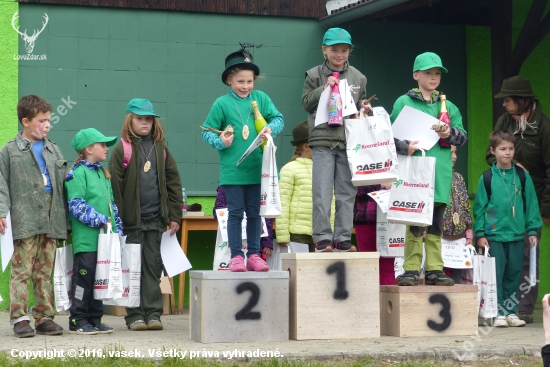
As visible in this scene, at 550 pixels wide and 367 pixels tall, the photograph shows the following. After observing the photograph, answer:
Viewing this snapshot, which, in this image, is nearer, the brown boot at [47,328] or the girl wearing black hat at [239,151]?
the girl wearing black hat at [239,151]

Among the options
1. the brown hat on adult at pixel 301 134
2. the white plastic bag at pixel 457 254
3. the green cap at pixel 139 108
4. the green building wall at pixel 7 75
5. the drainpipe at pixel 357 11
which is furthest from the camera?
the green building wall at pixel 7 75

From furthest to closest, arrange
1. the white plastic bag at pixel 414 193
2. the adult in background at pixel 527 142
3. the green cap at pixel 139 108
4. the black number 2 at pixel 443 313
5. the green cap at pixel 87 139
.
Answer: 1. the adult in background at pixel 527 142
2. the green cap at pixel 139 108
3. the green cap at pixel 87 139
4. the black number 2 at pixel 443 313
5. the white plastic bag at pixel 414 193

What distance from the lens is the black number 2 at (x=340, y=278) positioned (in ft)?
22.6

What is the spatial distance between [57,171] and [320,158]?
228 cm

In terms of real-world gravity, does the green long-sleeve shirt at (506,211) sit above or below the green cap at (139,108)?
below

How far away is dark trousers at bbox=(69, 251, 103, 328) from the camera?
7.46 meters

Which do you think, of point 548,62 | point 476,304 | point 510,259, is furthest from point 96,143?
point 548,62

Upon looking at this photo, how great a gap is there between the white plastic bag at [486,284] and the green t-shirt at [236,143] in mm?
2675

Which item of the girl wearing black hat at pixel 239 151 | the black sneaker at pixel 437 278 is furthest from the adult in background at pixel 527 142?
the girl wearing black hat at pixel 239 151

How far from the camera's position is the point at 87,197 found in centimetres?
756

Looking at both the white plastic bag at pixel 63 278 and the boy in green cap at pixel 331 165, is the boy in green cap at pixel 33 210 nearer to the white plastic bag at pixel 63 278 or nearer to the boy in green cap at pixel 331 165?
the white plastic bag at pixel 63 278

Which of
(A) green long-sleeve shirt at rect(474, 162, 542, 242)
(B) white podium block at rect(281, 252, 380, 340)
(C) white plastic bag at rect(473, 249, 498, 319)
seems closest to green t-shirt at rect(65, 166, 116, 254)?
(B) white podium block at rect(281, 252, 380, 340)

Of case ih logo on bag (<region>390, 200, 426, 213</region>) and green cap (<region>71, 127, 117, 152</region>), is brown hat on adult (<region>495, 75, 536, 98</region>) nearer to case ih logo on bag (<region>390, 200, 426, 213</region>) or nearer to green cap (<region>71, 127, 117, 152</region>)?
case ih logo on bag (<region>390, 200, 426, 213</region>)

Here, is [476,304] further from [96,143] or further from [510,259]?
[96,143]
